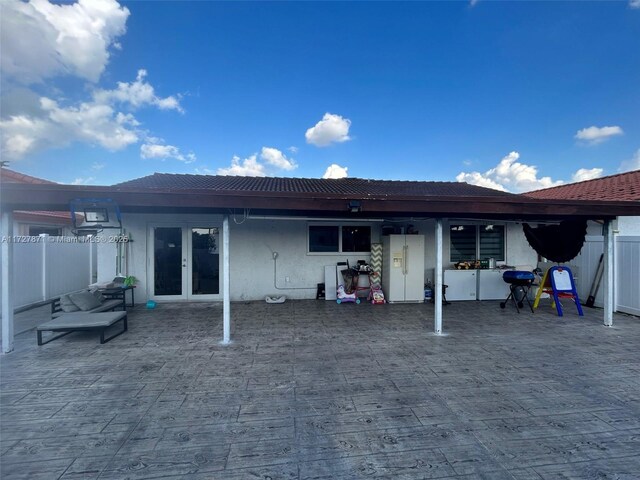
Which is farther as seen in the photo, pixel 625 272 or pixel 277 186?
pixel 277 186

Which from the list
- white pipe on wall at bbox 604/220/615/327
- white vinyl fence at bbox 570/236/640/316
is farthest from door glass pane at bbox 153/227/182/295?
white vinyl fence at bbox 570/236/640/316

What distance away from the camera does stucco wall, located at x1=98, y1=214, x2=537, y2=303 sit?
281 inches

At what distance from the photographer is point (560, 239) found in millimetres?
6000

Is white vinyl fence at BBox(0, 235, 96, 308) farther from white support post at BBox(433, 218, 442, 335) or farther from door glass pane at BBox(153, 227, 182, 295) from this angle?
white support post at BBox(433, 218, 442, 335)

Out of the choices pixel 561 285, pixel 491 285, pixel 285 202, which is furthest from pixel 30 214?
pixel 561 285

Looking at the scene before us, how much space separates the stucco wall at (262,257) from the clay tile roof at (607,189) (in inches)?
165

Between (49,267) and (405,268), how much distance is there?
9206mm

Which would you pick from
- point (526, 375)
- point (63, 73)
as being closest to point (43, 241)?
point (63, 73)

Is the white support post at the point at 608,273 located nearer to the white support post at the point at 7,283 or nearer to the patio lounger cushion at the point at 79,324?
the patio lounger cushion at the point at 79,324

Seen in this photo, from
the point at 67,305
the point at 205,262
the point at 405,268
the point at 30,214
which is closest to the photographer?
the point at 67,305

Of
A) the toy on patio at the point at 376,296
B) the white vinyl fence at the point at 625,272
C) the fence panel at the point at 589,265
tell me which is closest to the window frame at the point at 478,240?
the fence panel at the point at 589,265

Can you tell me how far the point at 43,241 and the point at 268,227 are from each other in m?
5.58

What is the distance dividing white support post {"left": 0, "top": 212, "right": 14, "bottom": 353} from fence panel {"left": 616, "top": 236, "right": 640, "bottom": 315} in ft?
37.0

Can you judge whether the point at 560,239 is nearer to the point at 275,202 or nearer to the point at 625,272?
the point at 625,272
